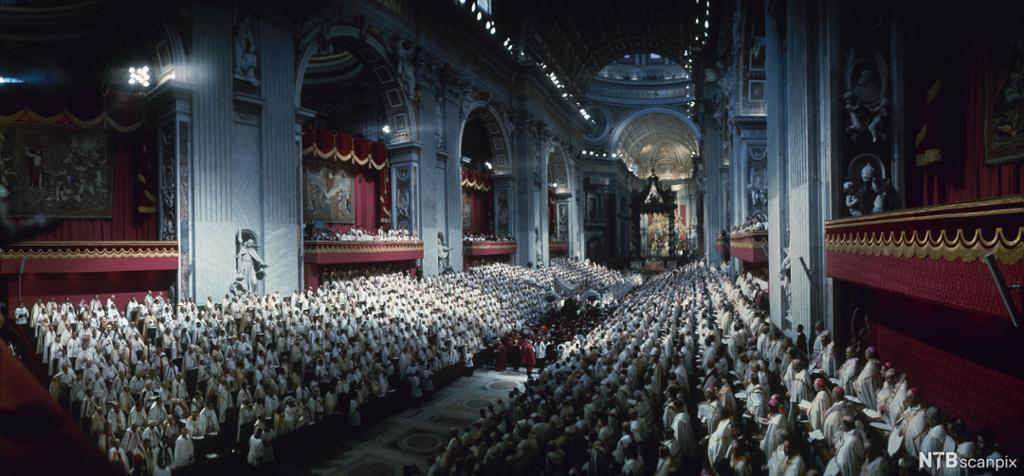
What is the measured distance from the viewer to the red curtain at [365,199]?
2562 centimetres

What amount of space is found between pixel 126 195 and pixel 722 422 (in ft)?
59.0

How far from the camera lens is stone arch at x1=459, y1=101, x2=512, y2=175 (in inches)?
1265

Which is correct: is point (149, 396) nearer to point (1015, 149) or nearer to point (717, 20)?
point (1015, 149)

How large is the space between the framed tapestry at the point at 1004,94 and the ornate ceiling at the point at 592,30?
29.2 meters

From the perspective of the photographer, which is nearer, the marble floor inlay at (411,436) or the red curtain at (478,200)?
the marble floor inlay at (411,436)

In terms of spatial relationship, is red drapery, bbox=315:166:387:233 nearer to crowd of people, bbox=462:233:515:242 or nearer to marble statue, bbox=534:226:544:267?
crowd of people, bbox=462:233:515:242

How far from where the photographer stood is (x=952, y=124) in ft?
25.0

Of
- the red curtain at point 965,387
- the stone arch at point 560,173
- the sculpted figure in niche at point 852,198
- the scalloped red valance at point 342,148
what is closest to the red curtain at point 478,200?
the scalloped red valance at point 342,148

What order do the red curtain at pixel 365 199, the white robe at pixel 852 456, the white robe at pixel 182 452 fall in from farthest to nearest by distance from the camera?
1. the red curtain at pixel 365 199
2. the white robe at pixel 182 452
3. the white robe at pixel 852 456

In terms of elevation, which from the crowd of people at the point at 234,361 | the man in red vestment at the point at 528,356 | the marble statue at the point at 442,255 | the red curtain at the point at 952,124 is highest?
the red curtain at the point at 952,124

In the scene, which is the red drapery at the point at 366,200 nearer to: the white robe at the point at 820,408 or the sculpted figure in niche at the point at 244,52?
the sculpted figure in niche at the point at 244,52

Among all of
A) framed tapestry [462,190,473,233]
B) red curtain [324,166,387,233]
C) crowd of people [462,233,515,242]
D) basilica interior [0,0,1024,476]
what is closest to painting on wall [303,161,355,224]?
basilica interior [0,0,1024,476]

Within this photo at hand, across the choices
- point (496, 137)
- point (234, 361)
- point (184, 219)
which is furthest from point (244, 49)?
point (496, 137)

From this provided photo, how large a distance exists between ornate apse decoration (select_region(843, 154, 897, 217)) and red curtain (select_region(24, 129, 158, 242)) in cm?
1827
